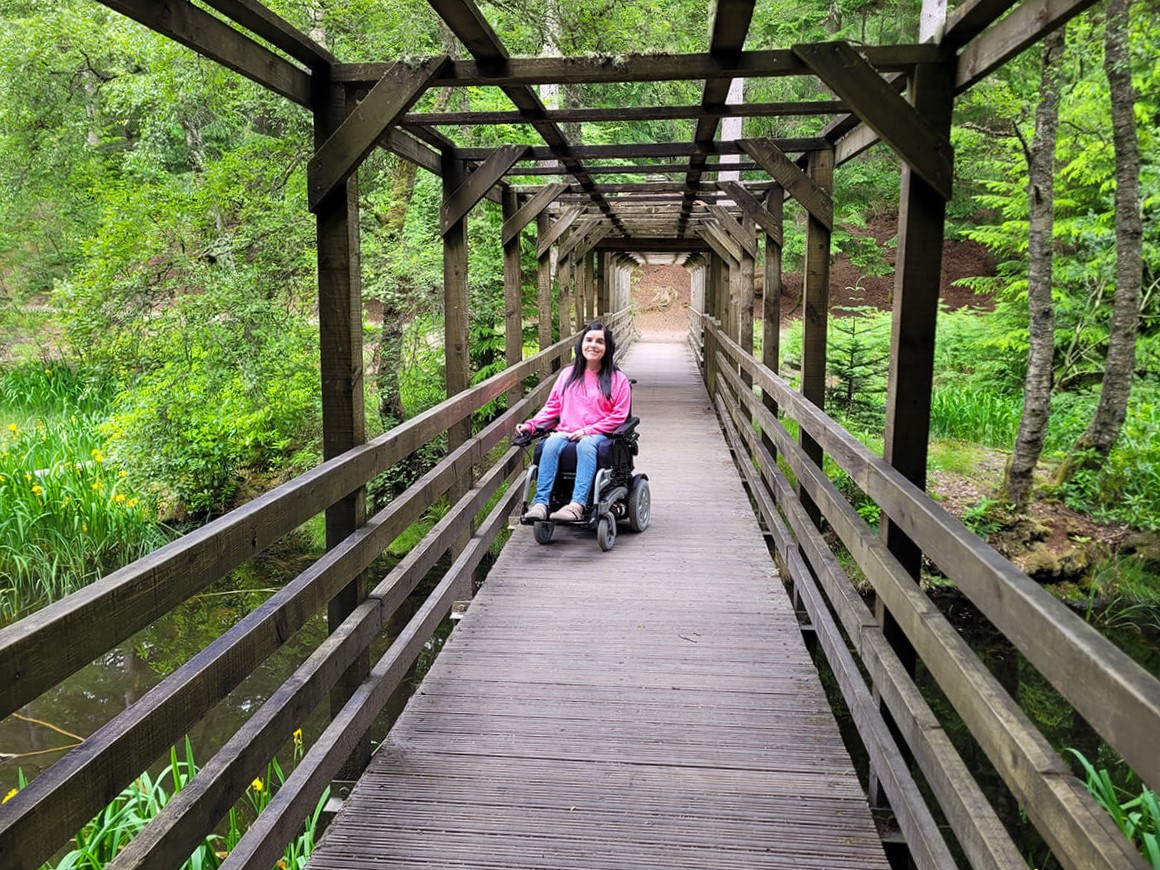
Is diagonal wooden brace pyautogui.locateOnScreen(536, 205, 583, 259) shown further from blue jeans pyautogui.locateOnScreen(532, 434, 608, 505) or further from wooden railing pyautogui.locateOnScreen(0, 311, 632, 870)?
wooden railing pyautogui.locateOnScreen(0, 311, 632, 870)

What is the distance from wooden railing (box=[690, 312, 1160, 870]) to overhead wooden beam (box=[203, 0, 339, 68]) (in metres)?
2.45

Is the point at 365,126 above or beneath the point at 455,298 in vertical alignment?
above

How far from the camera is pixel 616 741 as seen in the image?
10.6 ft

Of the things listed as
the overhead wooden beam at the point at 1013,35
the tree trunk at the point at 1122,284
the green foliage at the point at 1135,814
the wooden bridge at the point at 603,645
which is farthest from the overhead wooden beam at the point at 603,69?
the tree trunk at the point at 1122,284

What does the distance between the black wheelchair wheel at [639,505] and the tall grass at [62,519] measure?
4909 mm

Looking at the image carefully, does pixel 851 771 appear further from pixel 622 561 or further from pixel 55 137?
pixel 55 137

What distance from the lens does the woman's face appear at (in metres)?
5.50

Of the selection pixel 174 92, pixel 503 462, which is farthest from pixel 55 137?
pixel 503 462

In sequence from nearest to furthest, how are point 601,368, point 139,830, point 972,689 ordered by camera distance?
1. point 972,689
2. point 139,830
3. point 601,368

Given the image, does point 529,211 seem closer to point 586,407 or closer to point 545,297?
point 545,297

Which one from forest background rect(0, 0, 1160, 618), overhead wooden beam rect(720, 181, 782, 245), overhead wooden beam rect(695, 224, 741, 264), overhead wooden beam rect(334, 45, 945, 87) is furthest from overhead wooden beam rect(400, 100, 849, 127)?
overhead wooden beam rect(695, 224, 741, 264)

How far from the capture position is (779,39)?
17.3 meters

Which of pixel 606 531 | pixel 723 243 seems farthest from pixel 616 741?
pixel 723 243

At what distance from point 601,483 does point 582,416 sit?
42cm
